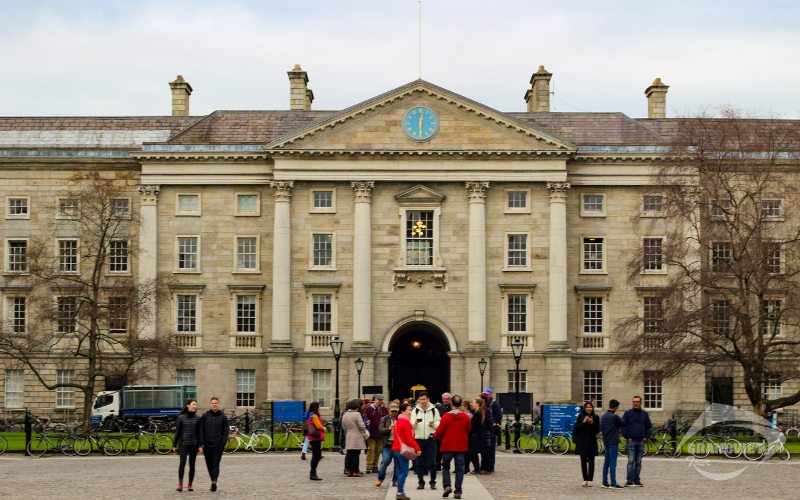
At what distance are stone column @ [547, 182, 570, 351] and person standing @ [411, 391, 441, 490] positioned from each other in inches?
1432

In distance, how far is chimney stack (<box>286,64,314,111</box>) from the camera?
249 feet

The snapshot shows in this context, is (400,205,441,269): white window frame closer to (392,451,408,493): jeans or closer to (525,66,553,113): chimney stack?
(525,66,553,113): chimney stack

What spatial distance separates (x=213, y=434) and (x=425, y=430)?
493 cm

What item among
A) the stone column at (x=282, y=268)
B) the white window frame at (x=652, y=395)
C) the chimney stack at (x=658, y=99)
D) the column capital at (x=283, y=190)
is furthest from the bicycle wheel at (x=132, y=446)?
the chimney stack at (x=658, y=99)

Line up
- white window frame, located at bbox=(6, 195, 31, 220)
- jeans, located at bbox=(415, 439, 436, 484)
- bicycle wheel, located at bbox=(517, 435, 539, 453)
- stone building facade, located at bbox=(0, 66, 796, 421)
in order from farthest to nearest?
white window frame, located at bbox=(6, 195, 31, 220) < stone building facade, located at bbox=(0, 66, 796, 421) < bicycle wheel, located at bbox=(517, 435, 539, 453) < jeans, located at bbox=(415, 439, 436, 484)

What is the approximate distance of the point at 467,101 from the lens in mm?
66938

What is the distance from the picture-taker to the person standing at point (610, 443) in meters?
30.9

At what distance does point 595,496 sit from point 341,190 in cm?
4096

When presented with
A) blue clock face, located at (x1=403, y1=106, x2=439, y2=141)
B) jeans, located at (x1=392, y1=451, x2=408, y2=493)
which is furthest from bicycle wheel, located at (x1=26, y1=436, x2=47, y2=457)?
blue clock face, located at (x1=403, y1=106, x2=439, y2=141)

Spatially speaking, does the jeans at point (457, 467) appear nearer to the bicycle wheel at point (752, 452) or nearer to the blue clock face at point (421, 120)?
the bicycle wheel at point (752, 452)

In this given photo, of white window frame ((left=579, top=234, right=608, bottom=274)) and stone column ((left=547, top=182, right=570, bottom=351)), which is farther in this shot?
white window frame ((left=579, top=234, right=608, bottom=274))

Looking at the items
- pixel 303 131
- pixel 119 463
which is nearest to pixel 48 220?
pixel 303 131

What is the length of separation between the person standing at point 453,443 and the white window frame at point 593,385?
1587 inches

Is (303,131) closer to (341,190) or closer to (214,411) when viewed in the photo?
(341,190)
